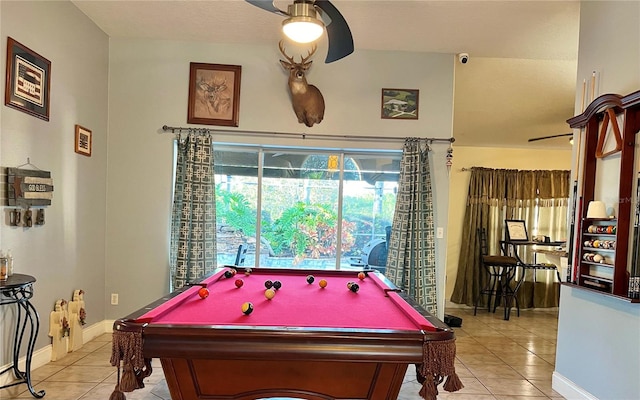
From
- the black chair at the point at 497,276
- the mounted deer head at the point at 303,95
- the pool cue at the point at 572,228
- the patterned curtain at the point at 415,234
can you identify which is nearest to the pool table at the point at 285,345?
the pool cue at the point at 572,228

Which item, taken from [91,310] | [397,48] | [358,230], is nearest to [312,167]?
[358,230]

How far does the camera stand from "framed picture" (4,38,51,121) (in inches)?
106

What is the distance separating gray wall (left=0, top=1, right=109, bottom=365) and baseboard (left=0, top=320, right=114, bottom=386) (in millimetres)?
61

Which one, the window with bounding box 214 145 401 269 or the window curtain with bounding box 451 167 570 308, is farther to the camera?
the window curtain with bounding box 451 167 570 308

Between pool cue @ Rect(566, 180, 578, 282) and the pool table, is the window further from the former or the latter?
the pool table

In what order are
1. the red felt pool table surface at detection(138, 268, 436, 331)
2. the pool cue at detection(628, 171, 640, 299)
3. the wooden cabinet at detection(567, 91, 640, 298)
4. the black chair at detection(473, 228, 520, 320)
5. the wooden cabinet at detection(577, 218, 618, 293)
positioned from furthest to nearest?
1. the black chair at detection(473, 228, 520, 320)
2. the wooden cabinet at detection(577, 218, 618, 293)
3. the wooden cabinet at detection(567, 91, 640, 298)
4. the pool cue at detection(628, 171, 640, 299)
5. the red felt pool table surface at detection(138, 268, 436, 331)

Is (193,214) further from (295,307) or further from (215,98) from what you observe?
(295,307)

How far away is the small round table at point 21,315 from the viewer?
2445 millimetres

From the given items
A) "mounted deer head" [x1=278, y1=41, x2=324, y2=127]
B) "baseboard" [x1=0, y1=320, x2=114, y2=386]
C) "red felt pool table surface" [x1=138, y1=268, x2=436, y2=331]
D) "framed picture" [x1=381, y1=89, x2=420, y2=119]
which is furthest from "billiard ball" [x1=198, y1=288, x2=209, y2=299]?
"framed picture" [x1=381, y1=89, x2=420, y2=119]

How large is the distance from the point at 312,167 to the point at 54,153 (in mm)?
2332

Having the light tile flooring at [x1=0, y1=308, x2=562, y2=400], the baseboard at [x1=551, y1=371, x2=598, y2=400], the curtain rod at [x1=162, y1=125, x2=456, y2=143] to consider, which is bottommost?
the light tile flooring at [x1=0, y1=308, x2=562, y2=400]

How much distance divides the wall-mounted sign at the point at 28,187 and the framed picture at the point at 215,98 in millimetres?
1462

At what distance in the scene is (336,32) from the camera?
247 cm

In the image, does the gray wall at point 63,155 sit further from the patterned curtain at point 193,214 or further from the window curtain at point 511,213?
the window curtain at point 511,213
